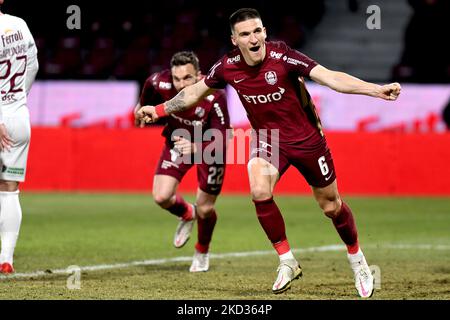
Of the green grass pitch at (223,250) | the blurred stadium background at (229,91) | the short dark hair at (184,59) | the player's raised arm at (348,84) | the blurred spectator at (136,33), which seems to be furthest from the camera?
the blurred spectator at (136,33)

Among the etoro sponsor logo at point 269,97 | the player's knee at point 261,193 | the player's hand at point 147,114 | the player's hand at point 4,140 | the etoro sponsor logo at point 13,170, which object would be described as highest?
the etoro sponsor logo at point 269,97

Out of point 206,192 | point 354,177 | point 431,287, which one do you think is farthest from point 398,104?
point 431,287

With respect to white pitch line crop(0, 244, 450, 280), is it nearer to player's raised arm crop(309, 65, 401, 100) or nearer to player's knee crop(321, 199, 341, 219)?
player's knee crop(321, 199, 341, 219)

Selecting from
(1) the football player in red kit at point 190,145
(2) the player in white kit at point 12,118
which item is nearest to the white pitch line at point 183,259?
(2) the player in white kit at point 12,118

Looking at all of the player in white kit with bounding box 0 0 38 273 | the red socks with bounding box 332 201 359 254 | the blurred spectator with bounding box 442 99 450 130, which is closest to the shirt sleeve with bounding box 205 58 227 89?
the red socks with bounding box 332 201 359 254

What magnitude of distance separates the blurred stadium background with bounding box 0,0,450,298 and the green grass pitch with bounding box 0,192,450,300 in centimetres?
42

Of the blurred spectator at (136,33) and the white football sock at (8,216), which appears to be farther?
the blurred spectator at (136,33)

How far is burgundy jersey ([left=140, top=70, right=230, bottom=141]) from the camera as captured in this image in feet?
30.0

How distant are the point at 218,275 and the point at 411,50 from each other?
517 inches

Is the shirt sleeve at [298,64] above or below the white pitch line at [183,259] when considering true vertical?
above

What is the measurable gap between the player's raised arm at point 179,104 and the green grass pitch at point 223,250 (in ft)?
4.40

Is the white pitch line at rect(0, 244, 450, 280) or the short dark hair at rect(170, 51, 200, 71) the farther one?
the short dark hair at rect(170, 51, 200, 71)

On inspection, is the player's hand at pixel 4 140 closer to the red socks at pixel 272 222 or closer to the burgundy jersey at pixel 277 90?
the burgundy jersey at pixel 277 90

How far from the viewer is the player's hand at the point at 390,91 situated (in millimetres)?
6469
